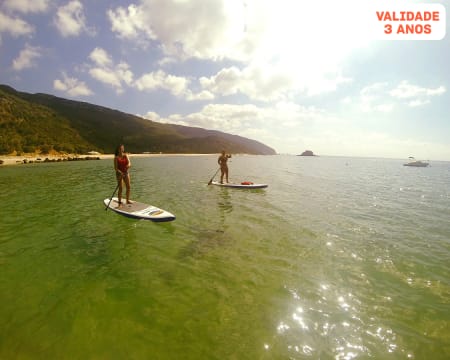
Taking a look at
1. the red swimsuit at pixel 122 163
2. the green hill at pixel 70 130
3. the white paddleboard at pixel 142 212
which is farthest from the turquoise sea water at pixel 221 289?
the green hill at pixel 70 130

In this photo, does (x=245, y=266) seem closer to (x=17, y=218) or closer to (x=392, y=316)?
(x=392, y=316)

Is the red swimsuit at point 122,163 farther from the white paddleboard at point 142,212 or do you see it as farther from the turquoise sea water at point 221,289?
the turquoise sea water at point 221,289

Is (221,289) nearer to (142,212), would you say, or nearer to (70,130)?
(142,212)

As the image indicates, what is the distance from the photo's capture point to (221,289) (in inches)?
237

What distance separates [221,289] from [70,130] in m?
109

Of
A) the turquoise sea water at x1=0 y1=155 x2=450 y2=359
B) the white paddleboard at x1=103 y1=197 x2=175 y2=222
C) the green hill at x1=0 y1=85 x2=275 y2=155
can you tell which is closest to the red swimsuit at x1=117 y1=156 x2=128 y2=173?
the white paddleboard at x1=103 y1=197 x2=175 y2=222

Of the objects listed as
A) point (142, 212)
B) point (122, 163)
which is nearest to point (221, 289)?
point (142, 212)

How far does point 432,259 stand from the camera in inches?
319

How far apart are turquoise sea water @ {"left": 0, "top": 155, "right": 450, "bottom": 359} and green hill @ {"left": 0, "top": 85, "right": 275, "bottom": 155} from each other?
7146cm

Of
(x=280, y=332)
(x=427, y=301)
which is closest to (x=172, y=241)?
(x=280, y=332)

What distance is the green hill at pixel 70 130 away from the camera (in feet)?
225

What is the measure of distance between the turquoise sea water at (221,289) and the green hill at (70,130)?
234ft

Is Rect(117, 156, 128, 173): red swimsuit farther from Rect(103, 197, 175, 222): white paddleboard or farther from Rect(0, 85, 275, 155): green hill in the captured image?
Rect(0, 85, 275, 155): green hill

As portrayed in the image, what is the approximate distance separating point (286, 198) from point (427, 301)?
1279 cm
